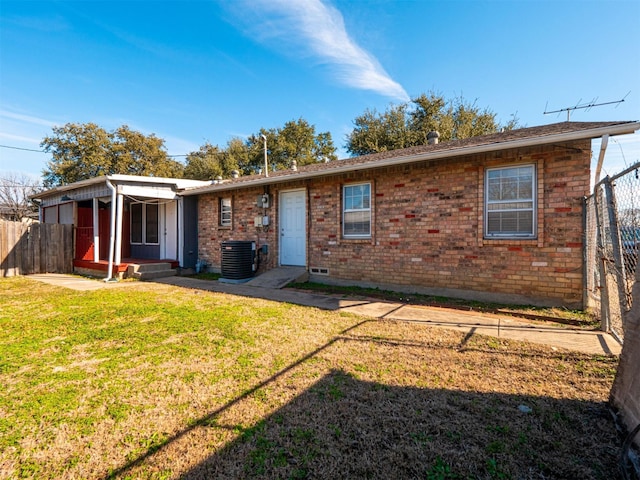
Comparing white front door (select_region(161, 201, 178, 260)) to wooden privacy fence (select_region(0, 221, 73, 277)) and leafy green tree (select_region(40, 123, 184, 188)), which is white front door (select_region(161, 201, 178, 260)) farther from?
leafy green tree (select_region(40, 123, 184, 188))

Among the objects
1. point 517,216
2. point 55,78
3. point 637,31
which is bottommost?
point 517,216

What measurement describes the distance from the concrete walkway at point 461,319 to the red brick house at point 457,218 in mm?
1151

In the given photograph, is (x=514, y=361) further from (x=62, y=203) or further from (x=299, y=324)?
(x=62, y=203)

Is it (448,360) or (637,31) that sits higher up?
(637,31)

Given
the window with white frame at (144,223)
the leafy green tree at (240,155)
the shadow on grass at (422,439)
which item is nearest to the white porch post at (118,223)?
the window with white frame at (144,223)

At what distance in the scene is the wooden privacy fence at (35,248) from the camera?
10609 mm

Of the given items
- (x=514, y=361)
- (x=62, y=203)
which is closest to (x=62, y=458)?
(x=514, y=361)

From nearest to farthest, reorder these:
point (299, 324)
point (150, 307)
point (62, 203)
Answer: point (299, 324) < point (150, 307) < point (62, 203)

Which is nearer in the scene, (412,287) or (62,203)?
(412,287)

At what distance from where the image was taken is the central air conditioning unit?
30.0 feet

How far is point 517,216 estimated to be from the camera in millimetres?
5953

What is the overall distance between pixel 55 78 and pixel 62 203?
22.5ft

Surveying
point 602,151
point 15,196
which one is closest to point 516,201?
point 602,151

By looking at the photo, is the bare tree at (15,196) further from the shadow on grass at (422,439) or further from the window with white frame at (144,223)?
the shadow on grass at (422,439)
